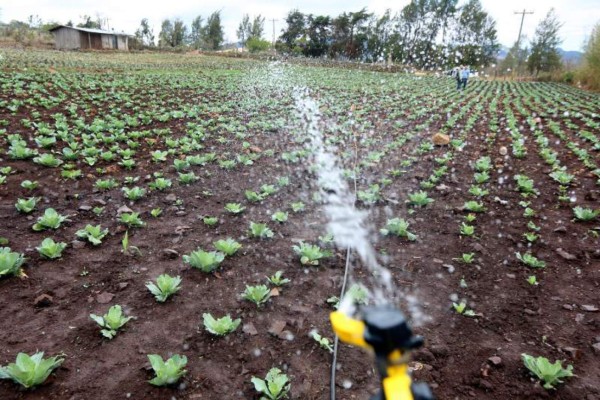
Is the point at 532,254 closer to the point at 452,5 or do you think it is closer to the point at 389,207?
the point at 389,207

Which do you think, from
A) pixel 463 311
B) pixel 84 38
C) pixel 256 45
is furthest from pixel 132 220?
pixel 256 45

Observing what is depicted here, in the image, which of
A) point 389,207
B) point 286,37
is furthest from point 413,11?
point 389,207

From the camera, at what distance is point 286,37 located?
57281mm

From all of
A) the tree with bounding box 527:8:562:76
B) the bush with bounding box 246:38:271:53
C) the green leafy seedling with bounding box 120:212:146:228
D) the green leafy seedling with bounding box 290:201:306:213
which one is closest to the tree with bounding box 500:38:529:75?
the tree with bounding box 527:8:562:76

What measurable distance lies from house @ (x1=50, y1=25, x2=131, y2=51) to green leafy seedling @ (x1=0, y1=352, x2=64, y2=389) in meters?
51.8

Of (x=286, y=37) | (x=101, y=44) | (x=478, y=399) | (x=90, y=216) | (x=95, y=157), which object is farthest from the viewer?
(x=286, y=37)

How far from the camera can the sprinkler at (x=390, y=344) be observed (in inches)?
33.2

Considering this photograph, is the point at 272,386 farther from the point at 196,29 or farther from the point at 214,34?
the point at 196,29

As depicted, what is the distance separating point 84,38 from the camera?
1737 inches

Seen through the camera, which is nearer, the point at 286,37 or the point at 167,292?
the point at 167,292

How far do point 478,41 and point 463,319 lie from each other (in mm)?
66950

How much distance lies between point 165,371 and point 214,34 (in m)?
71.4

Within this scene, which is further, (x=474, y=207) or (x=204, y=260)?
(x=474, y=207)

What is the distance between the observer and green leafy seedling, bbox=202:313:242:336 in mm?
2734
